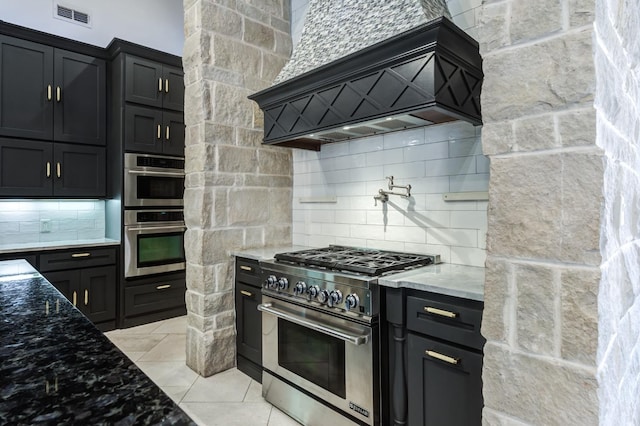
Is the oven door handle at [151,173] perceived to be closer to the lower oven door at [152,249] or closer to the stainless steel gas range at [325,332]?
the lower oven door at [152,249]

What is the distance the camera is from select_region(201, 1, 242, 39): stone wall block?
2.72 metres

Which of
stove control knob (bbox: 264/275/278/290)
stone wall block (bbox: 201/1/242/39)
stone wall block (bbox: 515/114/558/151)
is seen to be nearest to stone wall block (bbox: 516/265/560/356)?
stone wall block (bbox: 515/114/558/151)

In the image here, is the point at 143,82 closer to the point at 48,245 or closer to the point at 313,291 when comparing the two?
the point at 48,245

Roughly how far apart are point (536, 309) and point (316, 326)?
3.96ft

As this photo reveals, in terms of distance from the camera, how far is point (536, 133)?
3.45ft

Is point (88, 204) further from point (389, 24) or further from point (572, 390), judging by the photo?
point (572, 390)

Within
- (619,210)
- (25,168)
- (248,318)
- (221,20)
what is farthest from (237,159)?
(619,210)

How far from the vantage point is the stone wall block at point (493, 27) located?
1.12 metres

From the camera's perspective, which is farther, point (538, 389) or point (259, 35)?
point (259, 35)

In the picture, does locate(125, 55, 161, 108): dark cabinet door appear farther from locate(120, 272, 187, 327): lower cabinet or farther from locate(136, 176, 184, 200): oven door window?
locate(120, 272, 187, 327): lower cabinet

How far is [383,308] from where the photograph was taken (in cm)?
182

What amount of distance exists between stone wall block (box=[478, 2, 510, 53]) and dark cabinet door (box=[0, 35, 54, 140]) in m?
3.96

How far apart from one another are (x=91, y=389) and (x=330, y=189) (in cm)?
251

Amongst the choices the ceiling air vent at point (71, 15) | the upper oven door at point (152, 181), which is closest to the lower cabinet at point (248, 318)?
the upper oven door at point (152, 181)
